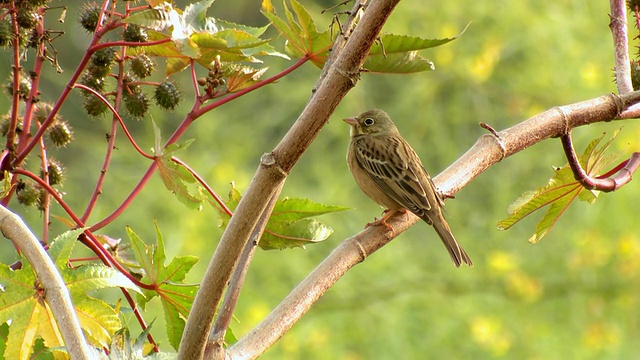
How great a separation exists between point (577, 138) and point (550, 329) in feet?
4.70

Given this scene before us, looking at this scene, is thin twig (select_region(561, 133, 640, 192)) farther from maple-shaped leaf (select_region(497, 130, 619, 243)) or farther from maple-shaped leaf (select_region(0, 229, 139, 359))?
maple-shaped leaf (select_region(0, 229, 139, 359))

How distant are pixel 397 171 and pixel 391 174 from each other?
0.04m

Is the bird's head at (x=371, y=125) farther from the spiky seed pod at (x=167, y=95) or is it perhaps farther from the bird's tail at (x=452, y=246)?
the spiky seed pod at (x=167, y=95)

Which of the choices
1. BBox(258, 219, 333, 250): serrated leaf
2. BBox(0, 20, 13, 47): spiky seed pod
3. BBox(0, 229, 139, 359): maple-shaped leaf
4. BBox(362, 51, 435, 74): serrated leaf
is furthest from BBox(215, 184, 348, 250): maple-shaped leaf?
BBox(0, 20, 13, 47): spiky seed pod

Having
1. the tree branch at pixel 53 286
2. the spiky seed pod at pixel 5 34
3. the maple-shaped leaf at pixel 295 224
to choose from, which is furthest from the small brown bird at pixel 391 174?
the tree branch at pixel 53 286

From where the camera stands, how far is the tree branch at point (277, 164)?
93 cm

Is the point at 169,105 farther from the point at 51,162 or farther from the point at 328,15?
the point at 328,15

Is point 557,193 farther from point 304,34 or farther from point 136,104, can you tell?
point 136,104

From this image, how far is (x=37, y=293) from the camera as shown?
1.04 meters

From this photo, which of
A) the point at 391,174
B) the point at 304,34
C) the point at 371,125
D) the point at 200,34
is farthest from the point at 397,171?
the point at 200,34

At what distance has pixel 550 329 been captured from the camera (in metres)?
6.36

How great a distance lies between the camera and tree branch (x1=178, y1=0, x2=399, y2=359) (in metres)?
0.93

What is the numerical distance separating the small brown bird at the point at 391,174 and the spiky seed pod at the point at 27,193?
1.48 meters

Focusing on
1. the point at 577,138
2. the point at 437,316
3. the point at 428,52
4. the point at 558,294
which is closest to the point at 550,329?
the point at 558,294
